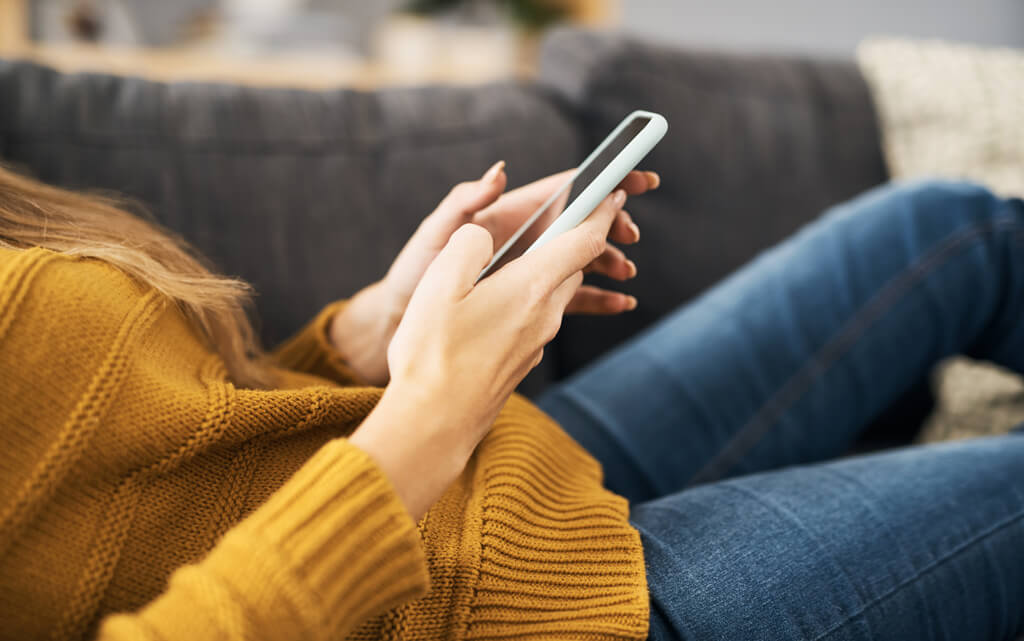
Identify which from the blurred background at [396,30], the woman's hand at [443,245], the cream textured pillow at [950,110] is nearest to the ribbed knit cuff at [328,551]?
the woman's hand at [443,245]

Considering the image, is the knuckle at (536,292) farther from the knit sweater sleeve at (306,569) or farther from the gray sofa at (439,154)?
the gray sofa at (439,154)

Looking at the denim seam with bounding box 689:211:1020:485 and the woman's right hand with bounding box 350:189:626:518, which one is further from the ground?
the woman's right hand with bounding box 350:189:626:518

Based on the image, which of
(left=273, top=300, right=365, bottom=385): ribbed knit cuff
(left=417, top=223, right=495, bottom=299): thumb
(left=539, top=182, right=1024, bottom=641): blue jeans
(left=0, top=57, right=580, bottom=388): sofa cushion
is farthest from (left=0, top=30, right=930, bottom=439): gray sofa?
(left=417, top=223, right=495, bottom=299): thumb

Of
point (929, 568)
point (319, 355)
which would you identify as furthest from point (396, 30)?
point (929, 568)

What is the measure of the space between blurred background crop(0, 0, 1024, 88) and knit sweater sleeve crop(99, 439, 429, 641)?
3.32 feet

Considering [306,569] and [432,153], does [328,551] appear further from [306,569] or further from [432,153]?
[432,153]

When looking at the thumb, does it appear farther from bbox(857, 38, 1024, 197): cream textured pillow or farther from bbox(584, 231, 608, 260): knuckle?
bbox(857, 38, 1024, 197): cream textured pillow

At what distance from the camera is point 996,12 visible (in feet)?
6.93

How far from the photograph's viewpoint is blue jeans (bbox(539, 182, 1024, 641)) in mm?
491

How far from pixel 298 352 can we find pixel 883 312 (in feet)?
1.96

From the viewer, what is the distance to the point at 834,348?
2.47 ft

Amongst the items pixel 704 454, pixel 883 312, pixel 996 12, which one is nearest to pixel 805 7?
pixel 996 12

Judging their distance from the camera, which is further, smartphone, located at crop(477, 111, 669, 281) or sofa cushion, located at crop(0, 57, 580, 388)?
sofa cushion, located at crop(0, 57, 580, 388)

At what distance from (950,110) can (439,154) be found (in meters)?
0.78
